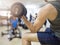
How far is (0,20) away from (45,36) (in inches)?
224

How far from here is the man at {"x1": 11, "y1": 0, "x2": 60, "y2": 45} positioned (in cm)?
212

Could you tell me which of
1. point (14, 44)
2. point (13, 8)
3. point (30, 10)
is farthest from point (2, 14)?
point (13, 8)

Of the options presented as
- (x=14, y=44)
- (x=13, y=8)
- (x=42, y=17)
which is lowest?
(x=14, y=44)

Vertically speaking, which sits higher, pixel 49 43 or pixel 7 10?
pixel 7 10

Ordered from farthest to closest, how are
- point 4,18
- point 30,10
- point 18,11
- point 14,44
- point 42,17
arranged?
point 30,10 < point 4,18 < point 14,44 < point 18,11 < point 42,17

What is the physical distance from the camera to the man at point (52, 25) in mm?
2117

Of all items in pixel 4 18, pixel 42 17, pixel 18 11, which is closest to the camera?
pixel 42 17

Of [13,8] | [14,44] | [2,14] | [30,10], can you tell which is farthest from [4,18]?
[13,8]

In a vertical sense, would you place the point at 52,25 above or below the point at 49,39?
above

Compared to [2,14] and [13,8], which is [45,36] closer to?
[13,8]

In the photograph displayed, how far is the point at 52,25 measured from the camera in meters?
2.20

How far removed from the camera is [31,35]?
→ 217 centimetres

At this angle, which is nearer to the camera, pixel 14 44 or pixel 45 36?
pixel 45 36

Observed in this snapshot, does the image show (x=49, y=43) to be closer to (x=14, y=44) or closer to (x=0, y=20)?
(x=14, y=44)
